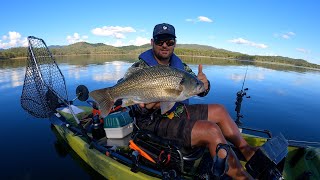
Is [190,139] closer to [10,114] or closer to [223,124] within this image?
[223,124]

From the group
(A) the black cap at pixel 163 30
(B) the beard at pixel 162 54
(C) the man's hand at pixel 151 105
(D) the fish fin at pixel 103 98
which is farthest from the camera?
(B) the beard at pixel 162 54

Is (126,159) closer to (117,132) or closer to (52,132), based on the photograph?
(117,132)

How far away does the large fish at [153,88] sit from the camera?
363 centimetres

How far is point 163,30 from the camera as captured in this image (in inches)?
170

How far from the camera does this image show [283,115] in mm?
13805

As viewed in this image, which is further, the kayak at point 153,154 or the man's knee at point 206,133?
the man's knee at point 206,133

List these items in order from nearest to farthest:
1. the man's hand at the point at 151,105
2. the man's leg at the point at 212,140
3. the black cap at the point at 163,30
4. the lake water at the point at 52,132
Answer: the man's leg at the point at 212,140, the man's hand at the point at 151,105, the black cap at the point at 163,30, the lake water at the point at 52,132

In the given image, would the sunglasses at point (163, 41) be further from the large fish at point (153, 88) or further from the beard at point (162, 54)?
the large fish at point (153, 88)

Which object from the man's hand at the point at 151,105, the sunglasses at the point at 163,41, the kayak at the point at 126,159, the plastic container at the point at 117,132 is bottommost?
the kayak at the point at 126,159

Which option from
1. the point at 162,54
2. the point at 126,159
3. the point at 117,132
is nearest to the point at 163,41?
the point at 162,54

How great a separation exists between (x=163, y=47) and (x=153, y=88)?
3.78 ft

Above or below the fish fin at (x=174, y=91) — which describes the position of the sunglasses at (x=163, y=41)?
above

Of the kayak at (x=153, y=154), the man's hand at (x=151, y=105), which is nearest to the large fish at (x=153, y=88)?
the man's hand at (x=151, y=105)

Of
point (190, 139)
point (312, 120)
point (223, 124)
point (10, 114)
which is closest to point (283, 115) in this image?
point (312, 120)
